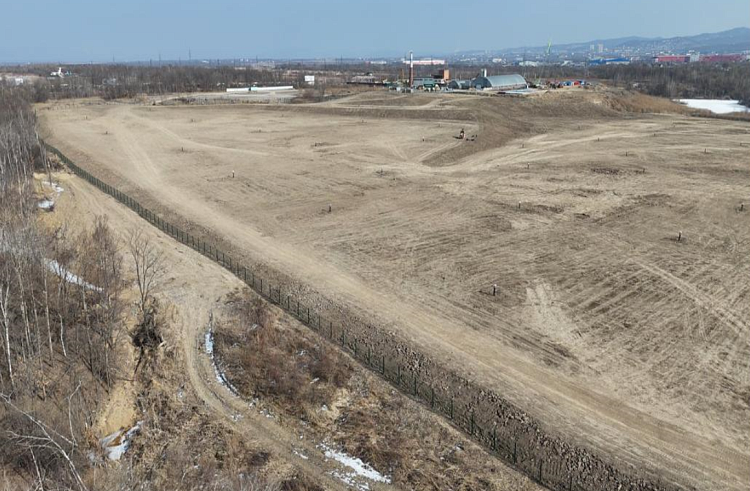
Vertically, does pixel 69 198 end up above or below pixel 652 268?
above

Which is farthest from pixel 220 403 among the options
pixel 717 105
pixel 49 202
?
pixel 717 105

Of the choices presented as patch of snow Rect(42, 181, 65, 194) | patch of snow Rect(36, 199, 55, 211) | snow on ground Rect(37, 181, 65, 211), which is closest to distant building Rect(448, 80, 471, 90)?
patch of snow Rect(42, 181, 65, 194)

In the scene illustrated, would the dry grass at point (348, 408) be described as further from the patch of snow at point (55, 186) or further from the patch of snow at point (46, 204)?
the patch of snow at point (55, 186)

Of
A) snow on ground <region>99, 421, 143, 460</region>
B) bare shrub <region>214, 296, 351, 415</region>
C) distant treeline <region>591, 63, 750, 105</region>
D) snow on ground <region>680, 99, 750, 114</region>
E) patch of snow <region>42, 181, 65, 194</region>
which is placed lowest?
snow on ground <region>99, 421, 143, 460</region>

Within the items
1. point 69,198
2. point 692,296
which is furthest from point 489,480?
point 69,198

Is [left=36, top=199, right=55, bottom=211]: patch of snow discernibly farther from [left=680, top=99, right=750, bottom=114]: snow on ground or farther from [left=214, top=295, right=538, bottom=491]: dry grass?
[left=680, top=99, right=750, bottom=114]: snow on ground

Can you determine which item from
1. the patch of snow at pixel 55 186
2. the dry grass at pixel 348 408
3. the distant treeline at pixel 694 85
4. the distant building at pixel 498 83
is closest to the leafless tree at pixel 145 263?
the dry grass at pixel 348 408

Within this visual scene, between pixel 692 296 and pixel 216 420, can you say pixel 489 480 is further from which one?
pixel 692 296
